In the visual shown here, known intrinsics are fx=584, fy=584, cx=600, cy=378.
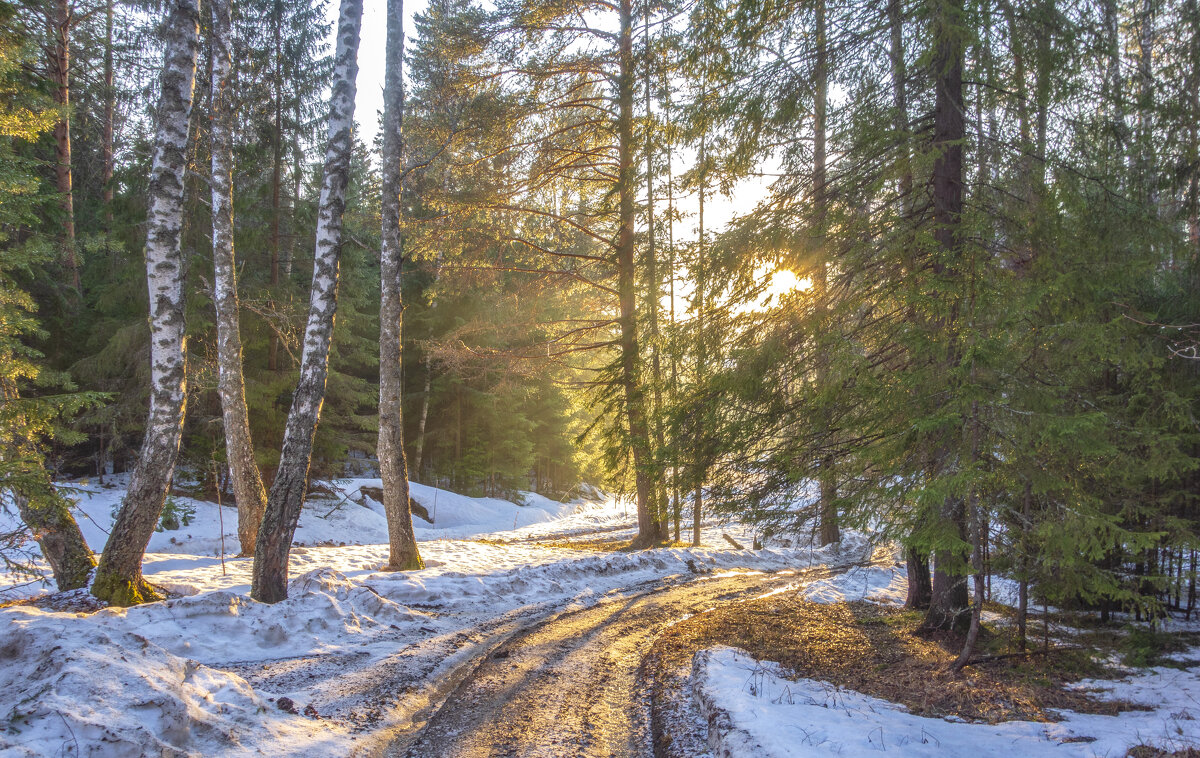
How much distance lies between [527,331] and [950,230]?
965cm

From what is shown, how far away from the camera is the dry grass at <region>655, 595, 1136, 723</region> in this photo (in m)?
5.12

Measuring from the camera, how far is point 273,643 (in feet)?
20.9

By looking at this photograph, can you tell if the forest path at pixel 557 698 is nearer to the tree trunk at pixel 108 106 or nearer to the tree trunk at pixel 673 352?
the tree trunk at pixel 673 352

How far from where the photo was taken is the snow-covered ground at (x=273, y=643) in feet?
11.7

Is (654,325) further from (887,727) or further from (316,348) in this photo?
(887,727)

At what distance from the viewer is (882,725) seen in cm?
441

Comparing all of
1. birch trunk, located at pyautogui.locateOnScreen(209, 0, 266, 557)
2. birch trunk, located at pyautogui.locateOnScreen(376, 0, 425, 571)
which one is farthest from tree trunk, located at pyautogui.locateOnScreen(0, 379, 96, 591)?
birch trunk, located at pyautogui.locateOnScreen(376, 0, 425, 571)

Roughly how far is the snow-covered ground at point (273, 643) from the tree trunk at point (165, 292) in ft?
2.37

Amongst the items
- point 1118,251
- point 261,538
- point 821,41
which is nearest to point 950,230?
point 1118,251

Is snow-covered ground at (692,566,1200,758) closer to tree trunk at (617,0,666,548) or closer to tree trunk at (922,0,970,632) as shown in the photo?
tree trunk at (922,0,970,632)

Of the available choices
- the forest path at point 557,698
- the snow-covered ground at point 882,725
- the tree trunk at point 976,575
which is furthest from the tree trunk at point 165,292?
the tree trunk at point 976,575

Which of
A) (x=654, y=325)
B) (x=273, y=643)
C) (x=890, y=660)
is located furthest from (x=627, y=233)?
(x=273, y=643)

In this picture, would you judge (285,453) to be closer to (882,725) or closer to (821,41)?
(882,725)

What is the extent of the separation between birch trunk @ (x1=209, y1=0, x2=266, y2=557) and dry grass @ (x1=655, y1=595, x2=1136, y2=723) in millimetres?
8034
